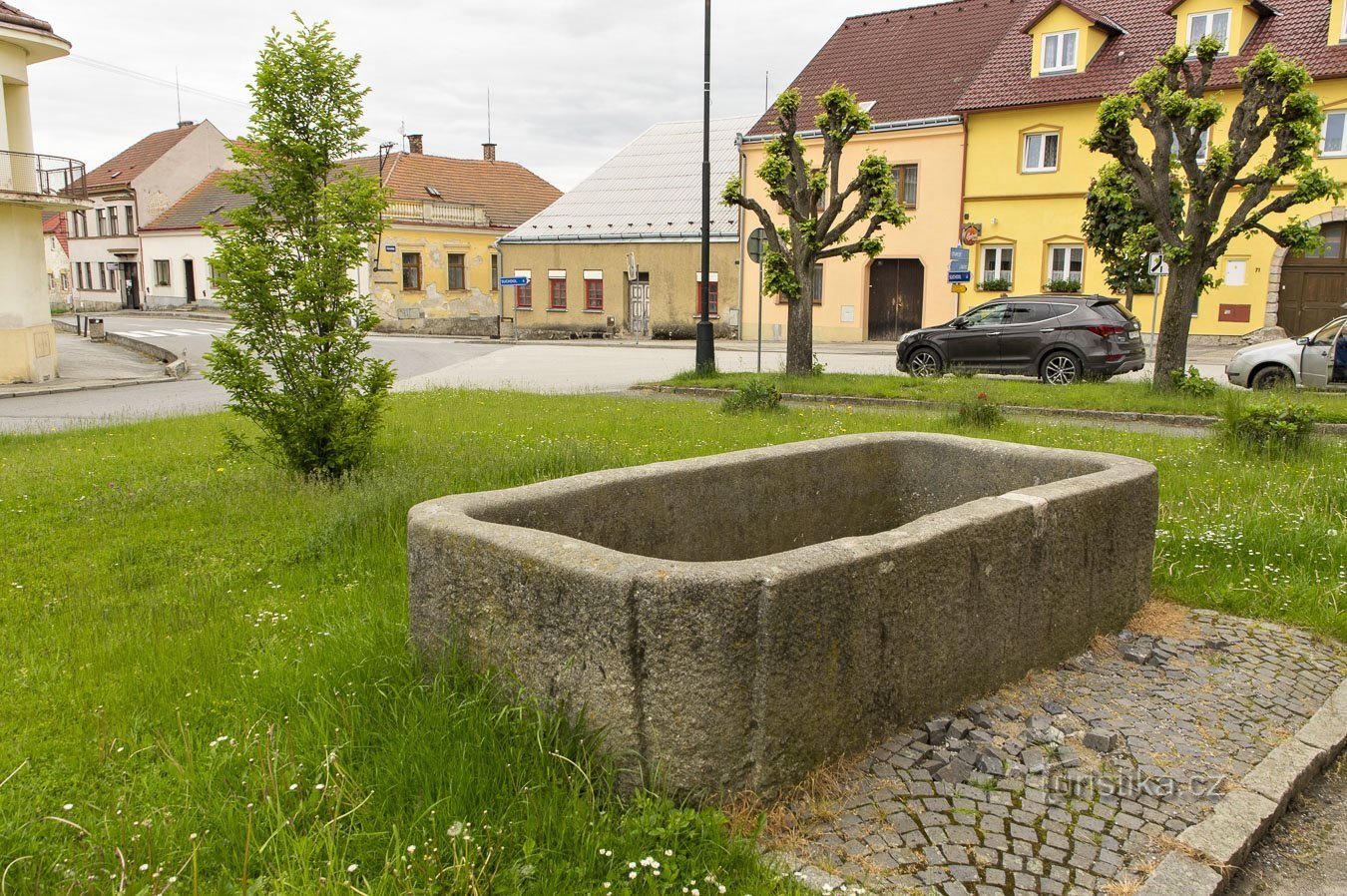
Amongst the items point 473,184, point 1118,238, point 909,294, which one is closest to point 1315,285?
point 1118,238

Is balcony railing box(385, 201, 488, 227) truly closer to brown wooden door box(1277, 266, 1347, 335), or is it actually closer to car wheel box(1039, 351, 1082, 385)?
car wheel box(1039, 351, 1082, 385)

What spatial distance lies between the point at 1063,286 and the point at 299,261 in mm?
25339

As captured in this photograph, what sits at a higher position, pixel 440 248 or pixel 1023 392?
pixel 440 248

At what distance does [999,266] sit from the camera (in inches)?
1225

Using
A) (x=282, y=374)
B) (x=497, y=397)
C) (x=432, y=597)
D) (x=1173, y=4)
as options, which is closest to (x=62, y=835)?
(x=432, y=597)

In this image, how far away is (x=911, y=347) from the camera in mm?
20469

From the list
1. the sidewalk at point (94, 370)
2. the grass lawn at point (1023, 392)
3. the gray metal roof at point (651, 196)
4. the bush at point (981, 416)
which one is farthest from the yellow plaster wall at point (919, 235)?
the bush at point (981, 416)

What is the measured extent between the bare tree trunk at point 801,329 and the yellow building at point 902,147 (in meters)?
14.3

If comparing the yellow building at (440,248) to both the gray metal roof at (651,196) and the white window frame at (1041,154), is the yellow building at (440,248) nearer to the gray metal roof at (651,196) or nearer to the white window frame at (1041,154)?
the gray metal roof at (651,196)

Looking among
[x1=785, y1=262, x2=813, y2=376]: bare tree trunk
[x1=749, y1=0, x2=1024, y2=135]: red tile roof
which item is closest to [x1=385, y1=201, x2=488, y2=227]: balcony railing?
[x1=749, y1=0, x2=1024, y2=135]: red tile roof

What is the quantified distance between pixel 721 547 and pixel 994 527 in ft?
5.46

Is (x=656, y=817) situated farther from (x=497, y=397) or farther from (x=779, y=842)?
(x=497, y=397)

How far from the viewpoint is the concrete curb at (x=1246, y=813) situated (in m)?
3.12

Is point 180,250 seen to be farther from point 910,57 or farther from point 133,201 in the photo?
point 910,57
